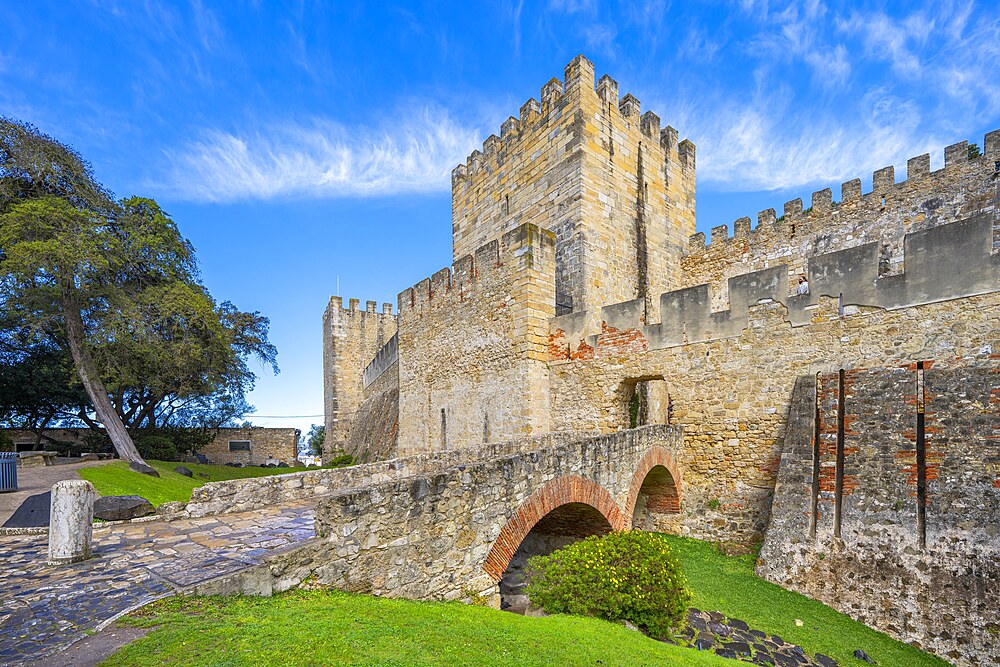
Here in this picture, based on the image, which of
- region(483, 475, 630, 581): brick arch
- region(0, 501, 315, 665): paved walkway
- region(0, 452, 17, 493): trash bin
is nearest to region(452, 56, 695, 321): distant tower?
region(483, 475, 630, 581): brick arch

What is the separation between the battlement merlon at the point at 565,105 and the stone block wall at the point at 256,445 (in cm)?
2621

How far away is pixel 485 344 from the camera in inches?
546

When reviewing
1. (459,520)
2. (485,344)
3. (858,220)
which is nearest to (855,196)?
(858,220)

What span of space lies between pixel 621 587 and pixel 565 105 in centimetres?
1262

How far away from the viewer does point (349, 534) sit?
15.4 ft

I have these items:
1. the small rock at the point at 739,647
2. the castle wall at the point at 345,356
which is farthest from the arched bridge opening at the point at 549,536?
the castle wall at the point at 345,356

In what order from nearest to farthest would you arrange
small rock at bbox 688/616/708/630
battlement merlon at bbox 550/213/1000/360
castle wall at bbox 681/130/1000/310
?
small rock at bbox 688/616/708/630, battlement merlon at bbox 550/213/1000/360, castle wall at bbox 681/130/1000/310

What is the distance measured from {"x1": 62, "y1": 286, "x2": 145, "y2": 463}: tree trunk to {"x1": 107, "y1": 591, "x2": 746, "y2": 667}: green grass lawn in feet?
55.1

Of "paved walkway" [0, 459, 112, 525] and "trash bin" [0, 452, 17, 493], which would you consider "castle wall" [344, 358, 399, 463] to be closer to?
"paved walkway" [0, 459, 112, 525]

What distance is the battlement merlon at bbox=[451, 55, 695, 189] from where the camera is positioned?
13844 mm

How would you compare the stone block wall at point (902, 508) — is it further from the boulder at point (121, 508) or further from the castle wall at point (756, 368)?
the boulder at point (121, 508)

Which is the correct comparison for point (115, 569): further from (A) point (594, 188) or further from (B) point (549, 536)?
(A) point (594, 188)

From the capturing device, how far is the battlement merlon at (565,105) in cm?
1384

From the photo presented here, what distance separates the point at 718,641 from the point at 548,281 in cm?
861
